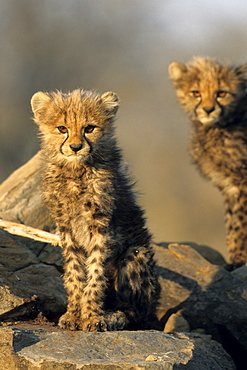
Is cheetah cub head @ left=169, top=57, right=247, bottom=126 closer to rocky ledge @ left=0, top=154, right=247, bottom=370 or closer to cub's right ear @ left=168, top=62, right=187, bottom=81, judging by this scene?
cub's right ear @ left=168, top=62, right=187, bottom=81

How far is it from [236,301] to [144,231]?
1.58m

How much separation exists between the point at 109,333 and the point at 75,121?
1386mm

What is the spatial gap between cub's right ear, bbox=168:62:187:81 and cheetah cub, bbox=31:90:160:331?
3.46m

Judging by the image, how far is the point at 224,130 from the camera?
293 inches

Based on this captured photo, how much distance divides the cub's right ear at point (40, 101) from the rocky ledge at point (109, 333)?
125 cm

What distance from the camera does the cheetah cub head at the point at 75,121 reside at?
4078 millimetres

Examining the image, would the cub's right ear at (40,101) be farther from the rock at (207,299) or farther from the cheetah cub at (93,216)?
the rock at (207,299)

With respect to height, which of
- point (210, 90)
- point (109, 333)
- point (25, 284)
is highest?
point (210, 90)

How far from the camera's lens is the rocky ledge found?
355 cm

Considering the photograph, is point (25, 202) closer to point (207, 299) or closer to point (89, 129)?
point (207, 299)

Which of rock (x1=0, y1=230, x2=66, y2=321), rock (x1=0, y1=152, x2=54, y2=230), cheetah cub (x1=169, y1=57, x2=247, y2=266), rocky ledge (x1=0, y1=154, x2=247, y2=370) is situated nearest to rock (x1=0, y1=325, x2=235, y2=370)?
rocky ledge (x1=0, y1=154, x2=247, y2=370)

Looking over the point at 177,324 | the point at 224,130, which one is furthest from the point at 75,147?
the point at 224,130

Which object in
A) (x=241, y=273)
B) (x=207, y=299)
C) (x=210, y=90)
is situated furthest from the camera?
(x=210, y=90)

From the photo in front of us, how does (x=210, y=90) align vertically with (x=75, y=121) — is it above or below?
above
